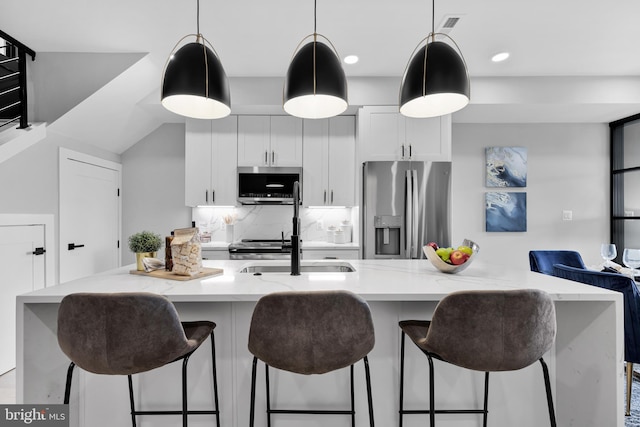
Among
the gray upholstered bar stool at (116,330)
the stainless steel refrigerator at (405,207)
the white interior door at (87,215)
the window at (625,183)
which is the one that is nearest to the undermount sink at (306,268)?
the gray upholstered bar stool at (116,330)

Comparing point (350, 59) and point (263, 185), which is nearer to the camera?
point (350, 59)

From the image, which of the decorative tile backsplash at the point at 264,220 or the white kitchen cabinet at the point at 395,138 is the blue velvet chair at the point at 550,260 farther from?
the decorative tile backsplash at the point at 264,220

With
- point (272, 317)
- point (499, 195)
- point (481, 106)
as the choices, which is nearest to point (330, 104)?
point (272, 317)

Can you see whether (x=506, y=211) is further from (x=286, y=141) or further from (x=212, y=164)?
(x=212, y=164)

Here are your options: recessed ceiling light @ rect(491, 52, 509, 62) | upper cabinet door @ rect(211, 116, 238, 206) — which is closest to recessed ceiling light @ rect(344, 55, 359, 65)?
recessed ceiling light @ rect(491, 52, 509, 62)

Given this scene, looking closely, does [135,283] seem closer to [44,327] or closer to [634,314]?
[44,327]

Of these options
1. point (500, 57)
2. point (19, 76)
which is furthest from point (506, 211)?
point (19, 76)

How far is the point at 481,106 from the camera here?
3.42 m

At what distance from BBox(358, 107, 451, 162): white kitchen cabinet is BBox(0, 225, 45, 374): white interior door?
2.94 m

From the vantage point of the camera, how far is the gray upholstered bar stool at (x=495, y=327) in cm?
113

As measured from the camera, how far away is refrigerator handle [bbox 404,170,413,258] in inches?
128

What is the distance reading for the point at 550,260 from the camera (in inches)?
117

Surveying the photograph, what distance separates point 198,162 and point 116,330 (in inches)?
109

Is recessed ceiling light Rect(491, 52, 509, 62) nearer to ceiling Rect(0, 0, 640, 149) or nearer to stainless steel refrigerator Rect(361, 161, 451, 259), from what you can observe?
ceiling Rect(0, 0, 640, 149)
